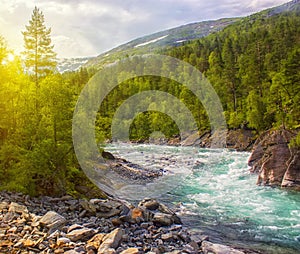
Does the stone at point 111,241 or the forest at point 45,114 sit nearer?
the stone at point 111,241

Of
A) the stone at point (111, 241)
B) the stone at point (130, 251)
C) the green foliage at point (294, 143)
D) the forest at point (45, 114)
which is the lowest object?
the stone at point (130, 251)

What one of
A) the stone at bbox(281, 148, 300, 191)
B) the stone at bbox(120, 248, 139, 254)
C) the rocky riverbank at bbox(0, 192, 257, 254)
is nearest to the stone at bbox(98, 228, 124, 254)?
the rocky riverbank at bbox(0, 192, 257, 254)

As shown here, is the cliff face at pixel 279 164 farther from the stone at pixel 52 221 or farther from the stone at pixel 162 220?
the stone at pixel 52 221

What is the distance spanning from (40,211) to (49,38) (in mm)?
15983

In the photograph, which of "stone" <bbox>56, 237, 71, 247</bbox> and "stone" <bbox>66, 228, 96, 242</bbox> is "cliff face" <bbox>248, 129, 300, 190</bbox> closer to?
"stone" <bbox>66, 228, 96, 242</bbox>

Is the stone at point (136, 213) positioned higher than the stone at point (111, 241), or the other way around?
the stone at point (111, 241)

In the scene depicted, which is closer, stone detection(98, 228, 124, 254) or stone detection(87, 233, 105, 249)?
stone detection(98, 228, 124, 254)

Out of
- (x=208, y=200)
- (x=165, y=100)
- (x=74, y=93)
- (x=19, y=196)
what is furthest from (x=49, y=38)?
(x=165, y=100)

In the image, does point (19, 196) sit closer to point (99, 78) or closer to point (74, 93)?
point (74, 93)

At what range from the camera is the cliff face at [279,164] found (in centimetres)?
2138

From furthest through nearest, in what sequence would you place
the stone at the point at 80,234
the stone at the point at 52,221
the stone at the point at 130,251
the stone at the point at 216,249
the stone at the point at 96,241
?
the stone at the point at 216,249 → the stone at the point at 52,221 → the stone at the point at 80,234 → the stone at the point at 96,241 → the stone at the point at 130,251

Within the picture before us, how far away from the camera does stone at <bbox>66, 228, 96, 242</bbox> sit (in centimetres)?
1038

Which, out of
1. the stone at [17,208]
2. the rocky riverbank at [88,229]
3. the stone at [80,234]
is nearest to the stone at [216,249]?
the rocky riverbank at [88,229]

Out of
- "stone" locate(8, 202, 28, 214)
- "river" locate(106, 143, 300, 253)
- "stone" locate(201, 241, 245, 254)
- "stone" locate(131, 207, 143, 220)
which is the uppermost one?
"stone" locate(8, 202, 28, 214)
